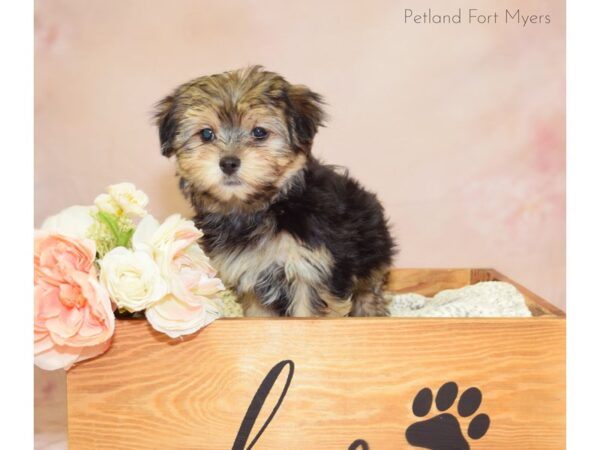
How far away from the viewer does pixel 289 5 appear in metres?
4.56

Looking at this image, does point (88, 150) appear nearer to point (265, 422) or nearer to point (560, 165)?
point (265, 422)

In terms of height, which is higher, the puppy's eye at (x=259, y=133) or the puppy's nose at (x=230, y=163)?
the puppy's eye at (x=259, y=133)

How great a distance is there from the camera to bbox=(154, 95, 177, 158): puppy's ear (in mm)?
3131

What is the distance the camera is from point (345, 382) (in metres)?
2.72

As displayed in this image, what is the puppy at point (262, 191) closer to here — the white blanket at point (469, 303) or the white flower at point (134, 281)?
the white flower at point (134, 281)

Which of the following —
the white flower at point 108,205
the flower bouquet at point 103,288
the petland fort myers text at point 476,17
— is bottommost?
the flower bouquet at point 103,288

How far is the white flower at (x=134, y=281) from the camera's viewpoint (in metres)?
2.59

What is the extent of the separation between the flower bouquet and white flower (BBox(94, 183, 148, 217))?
4.9 inches

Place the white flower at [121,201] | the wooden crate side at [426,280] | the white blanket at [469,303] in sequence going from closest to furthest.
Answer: the white flower at [121,201]
the white blanket at [469,303]
the wooden crate side at [426,280]

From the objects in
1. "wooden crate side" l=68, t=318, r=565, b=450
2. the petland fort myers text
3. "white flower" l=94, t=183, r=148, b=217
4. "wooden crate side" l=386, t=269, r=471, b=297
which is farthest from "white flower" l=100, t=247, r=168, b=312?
the petland fort myers text

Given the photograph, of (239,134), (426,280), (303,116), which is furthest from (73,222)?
(426,280)

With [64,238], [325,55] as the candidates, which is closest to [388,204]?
[325,55]

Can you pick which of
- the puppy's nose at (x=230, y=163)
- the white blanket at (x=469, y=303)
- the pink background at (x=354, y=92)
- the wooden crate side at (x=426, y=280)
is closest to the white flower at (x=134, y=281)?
the puppy's nose at (x=230, y=163)

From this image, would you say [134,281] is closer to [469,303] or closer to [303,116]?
[303,116]
